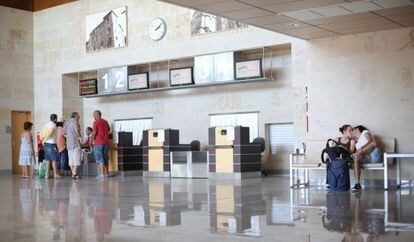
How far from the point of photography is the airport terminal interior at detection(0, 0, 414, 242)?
6.41m

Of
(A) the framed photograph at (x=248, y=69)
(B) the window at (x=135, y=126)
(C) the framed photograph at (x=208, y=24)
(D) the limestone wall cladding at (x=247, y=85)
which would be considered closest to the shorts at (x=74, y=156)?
(D) the limestone wall cladding at (x=247, y=85)

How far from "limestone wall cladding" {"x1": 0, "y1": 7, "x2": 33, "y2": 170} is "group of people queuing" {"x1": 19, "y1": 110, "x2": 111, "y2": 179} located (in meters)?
4.77

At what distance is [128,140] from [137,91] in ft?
6.70

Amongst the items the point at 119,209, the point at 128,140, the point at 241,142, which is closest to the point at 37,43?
the point at 128,140

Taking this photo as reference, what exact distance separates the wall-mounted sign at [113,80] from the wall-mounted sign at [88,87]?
370mm

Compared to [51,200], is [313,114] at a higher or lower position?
higher

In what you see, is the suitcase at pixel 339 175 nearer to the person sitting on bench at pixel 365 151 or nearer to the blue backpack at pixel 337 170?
the blue backpack at pixel 337 170

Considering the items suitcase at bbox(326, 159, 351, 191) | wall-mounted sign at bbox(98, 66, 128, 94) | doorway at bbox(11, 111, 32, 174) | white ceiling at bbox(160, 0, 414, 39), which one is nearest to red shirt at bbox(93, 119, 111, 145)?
wall-mounted sign at bbox(98, 66, 128, 94)

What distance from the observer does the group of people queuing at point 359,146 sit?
10531 millimetres

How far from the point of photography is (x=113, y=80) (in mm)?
19609

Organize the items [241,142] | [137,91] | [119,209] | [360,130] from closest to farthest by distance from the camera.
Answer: [119,209] < [360,130] < [241,142] < [137,91]

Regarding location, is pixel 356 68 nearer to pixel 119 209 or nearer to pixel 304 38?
pixel 304 38

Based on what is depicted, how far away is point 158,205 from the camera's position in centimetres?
772

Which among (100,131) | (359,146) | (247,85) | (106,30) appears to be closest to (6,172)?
(106,30)
